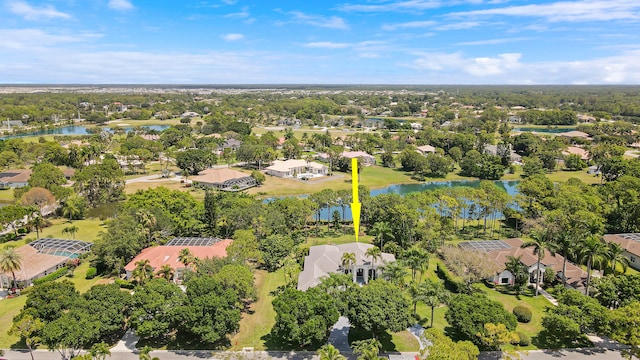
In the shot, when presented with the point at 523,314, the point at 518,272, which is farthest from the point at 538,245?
the point at 523,314

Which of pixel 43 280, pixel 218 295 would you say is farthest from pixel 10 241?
pixel 218 295

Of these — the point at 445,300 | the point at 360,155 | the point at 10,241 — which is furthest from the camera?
the point at 360,155

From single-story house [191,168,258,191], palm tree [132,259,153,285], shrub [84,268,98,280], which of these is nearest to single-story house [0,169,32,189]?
single-story house [191,168,258,191]

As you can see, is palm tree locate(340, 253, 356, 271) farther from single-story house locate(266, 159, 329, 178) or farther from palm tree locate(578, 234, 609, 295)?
single-story house locate(266, 159, 329, 178)

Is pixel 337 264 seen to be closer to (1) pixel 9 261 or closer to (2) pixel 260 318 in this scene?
(2) pixel 260 318

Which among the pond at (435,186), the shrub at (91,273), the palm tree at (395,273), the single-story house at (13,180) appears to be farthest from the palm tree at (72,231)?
the pond at (435,186)

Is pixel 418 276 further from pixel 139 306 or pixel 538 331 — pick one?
pixel 139 306

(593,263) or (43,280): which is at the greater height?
(593,263)
